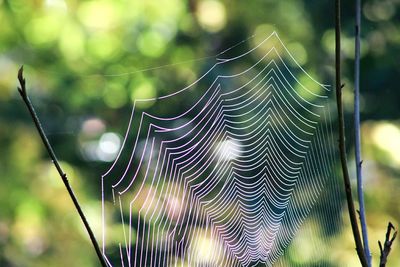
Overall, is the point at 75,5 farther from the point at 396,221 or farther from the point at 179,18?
the point at 396,221

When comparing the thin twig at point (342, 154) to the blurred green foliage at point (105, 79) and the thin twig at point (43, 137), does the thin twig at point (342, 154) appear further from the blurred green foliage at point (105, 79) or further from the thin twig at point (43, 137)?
the blurred green foliage at point (105, 79)

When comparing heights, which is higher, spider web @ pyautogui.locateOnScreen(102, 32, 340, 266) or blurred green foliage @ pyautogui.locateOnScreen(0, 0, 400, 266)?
blurred green foliage @ pyautogui.locateOnScreen(0, 0, 400, 266)

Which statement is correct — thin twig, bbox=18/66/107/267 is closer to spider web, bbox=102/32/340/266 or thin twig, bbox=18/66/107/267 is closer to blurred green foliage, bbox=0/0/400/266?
spider web, bbox=102/32/340/266

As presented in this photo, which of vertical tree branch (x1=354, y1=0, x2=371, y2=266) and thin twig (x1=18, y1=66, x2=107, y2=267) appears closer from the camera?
thin twig (x1=18, y1=66, x2=107, y2=267)

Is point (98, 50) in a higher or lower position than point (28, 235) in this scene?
higher

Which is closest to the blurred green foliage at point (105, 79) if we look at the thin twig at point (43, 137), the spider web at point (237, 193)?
the spider web at point (237, 193)

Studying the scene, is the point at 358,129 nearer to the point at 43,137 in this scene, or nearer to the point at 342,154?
the point at 342,154

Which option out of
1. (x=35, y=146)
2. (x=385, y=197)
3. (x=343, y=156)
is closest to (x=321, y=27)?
(x=385, y=197)

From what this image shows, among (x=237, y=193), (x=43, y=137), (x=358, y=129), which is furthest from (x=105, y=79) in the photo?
(x=43, y=137)

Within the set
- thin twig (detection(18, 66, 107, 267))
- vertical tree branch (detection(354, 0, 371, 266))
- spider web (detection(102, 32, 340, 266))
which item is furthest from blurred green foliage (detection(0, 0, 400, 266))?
thin twig (detection(18, 66, 107, 267))
